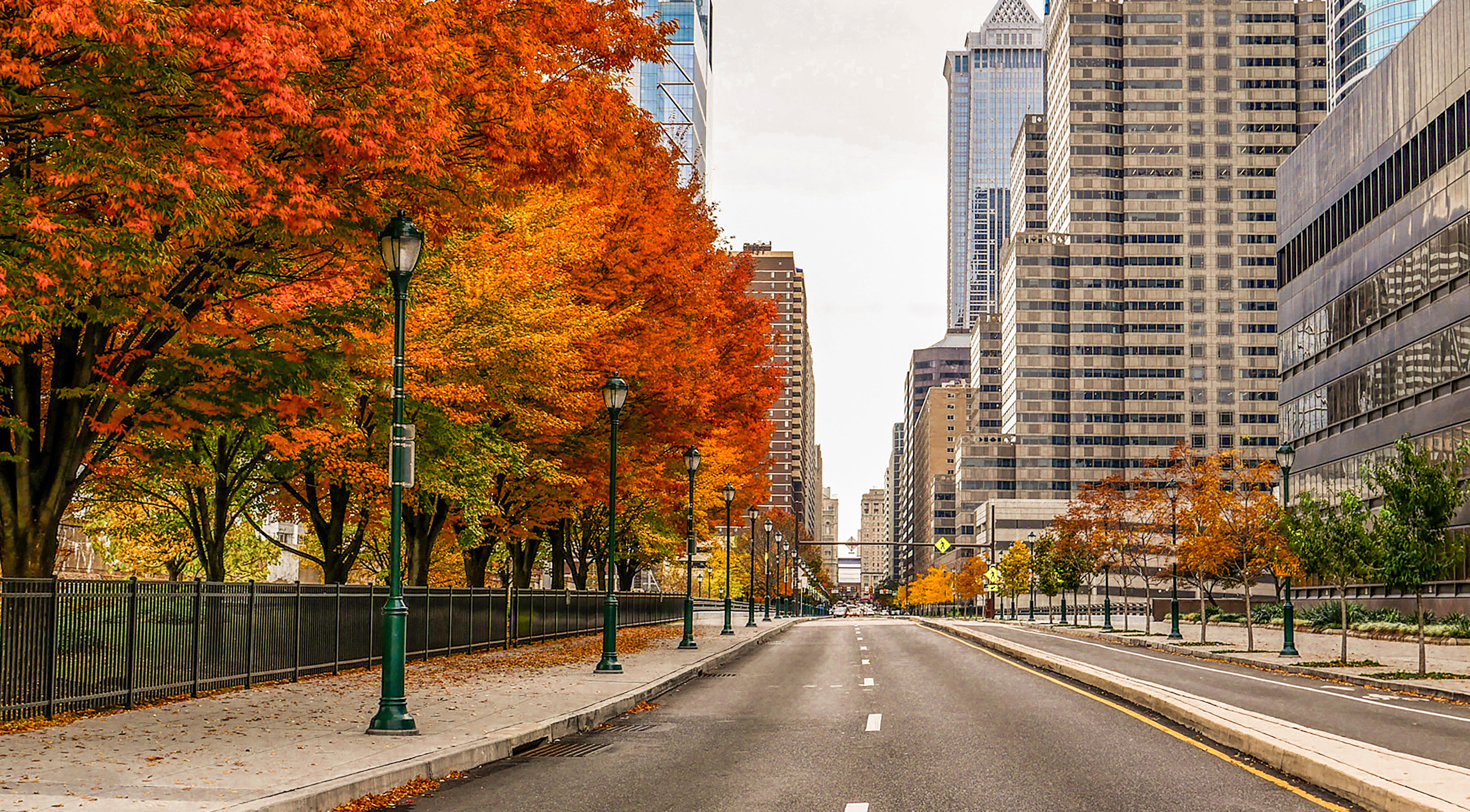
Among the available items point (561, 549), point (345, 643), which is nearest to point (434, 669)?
point (345, 643)


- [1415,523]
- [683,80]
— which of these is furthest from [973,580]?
[1415,523]

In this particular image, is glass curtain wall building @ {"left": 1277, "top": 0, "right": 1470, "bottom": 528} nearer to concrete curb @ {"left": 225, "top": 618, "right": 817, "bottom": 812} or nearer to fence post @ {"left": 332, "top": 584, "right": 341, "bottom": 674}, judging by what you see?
fence post @ {"left": 332, "top": 584, "right": 341, "bottom": 674}

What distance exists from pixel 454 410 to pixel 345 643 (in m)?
4.70

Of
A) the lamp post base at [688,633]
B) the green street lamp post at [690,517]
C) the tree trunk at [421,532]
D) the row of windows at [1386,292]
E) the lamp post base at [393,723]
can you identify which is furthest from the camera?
the row of windows at [1386,292]

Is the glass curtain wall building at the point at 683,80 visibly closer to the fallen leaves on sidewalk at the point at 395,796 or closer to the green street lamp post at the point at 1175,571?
the green street lamp post at the point at 1175,571

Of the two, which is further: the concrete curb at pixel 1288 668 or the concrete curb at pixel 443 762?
the concrete curb at pixel 1288 668

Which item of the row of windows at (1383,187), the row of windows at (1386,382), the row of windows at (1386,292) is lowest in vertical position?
the row of windows at (1386,382)

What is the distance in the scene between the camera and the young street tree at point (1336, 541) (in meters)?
28.5

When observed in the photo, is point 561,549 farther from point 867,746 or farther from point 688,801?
point 688,801

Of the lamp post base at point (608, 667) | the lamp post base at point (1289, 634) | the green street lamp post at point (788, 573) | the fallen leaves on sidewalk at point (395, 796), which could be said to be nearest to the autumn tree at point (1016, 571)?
the green street lamp post at point (788, 573)

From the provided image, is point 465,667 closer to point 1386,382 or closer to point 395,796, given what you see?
point 395,796

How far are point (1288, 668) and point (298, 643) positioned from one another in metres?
22.1

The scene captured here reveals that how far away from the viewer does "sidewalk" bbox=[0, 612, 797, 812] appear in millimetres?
9422

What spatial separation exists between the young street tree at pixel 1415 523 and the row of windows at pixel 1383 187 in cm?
2714
